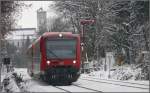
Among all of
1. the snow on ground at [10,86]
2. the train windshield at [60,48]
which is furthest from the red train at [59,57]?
A: the snow on ground at [10,86]

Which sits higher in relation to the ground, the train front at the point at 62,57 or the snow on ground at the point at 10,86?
the train front at the point at 62,57

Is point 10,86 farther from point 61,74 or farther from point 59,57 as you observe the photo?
point 59,57

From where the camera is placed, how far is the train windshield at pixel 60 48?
29.2 m

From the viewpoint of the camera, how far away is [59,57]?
29188 mm

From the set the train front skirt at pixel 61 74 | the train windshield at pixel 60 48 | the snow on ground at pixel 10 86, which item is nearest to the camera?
the snow on ground at pixel 10 86

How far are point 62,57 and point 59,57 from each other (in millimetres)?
186

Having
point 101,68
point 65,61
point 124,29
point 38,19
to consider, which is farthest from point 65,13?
point 38,19

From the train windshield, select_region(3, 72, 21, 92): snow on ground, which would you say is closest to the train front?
the train windshield

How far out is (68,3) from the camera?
66.2 m

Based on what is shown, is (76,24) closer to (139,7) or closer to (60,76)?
(139,7)

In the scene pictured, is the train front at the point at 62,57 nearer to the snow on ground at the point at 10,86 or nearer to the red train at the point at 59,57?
the red train at the point at 59,57

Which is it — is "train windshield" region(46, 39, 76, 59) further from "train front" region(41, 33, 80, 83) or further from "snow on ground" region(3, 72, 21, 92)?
"snow on ground" region(3, 72, 21, 92)

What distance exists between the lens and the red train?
2911 cm

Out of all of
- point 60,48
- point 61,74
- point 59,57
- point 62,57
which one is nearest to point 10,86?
point 61,74
